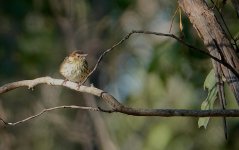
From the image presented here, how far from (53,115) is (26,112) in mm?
571

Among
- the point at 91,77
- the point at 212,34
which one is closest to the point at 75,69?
the point at 212,34

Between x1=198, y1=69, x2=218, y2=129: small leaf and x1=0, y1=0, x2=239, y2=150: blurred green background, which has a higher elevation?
x1=0, y1=0, x2=239, y2=150: blurred green background

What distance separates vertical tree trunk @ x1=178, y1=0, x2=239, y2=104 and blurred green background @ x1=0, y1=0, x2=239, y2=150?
5.81 metres

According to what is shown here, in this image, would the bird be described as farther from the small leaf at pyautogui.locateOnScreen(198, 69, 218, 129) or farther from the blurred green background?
the blurred green background

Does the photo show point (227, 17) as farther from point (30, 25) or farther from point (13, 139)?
point (30, 25)

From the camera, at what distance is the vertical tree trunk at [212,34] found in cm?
388

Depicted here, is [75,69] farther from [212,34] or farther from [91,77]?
[91,77]

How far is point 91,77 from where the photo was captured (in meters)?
12.4

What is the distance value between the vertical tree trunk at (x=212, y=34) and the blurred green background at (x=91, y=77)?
5814 millimetres

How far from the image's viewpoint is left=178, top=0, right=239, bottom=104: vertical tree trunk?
3.88m

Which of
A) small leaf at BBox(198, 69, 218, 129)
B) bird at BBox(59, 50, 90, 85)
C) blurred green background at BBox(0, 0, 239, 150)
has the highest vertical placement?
blurred green background at BBox(0, 0, 239, 150)

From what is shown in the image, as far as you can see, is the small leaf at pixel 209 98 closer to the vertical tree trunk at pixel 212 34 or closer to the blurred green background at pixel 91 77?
the vertical tree trunk at pixel 212 34

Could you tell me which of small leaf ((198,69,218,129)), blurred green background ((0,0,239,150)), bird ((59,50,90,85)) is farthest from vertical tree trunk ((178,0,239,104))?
blurred green background ((0,0,239,150))

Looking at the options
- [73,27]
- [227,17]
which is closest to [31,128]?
[73,27]
